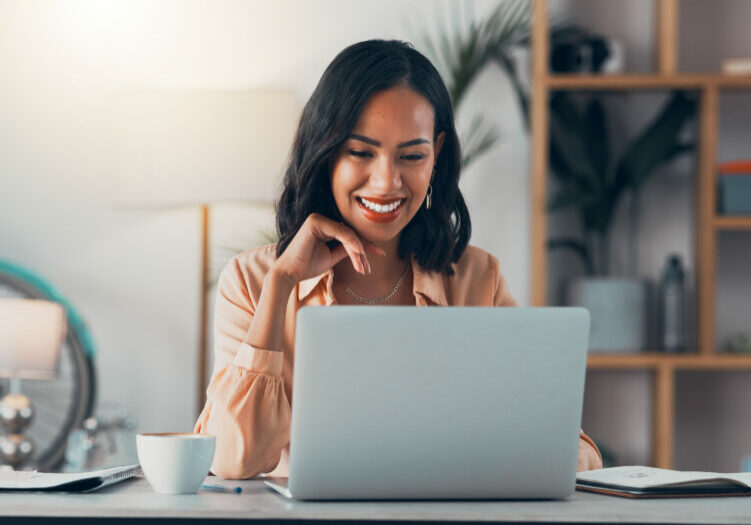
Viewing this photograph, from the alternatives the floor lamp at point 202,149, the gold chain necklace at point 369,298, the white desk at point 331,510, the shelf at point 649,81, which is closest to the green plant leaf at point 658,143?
the shelf at point 649,81

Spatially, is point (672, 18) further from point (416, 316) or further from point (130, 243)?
point (416, 316)

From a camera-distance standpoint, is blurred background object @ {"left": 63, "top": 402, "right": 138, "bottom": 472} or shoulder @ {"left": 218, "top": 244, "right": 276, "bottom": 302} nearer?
shoulder @ {"left": 218, "top": 244, "right": 276, "bottom": 302}

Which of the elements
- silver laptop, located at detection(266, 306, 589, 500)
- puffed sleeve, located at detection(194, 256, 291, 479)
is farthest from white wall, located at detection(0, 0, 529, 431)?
silver laptop, located at detection(266, 306, 589, 500)

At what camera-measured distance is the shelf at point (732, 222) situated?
2.88 meters

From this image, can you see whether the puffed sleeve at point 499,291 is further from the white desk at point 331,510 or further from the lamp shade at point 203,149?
the lamp shade at point 203,149

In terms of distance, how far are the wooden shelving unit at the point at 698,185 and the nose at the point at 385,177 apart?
1.46 m

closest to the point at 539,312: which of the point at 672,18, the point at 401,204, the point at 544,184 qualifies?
the point at 401,204

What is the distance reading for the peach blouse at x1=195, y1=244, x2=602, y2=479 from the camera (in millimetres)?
1311

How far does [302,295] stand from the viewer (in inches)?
64.6

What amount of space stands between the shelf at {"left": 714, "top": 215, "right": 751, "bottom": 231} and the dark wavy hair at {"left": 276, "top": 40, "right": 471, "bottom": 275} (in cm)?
144

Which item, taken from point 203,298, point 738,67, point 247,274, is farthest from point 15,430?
point 738,67

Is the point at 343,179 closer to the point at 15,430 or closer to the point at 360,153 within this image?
the point at 360,153

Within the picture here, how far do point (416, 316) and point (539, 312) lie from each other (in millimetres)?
124

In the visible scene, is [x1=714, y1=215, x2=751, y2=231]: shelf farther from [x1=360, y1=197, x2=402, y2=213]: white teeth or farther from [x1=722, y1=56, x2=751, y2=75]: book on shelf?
[x1=360, y1=197, x2=402, y2=213]: white teeth
